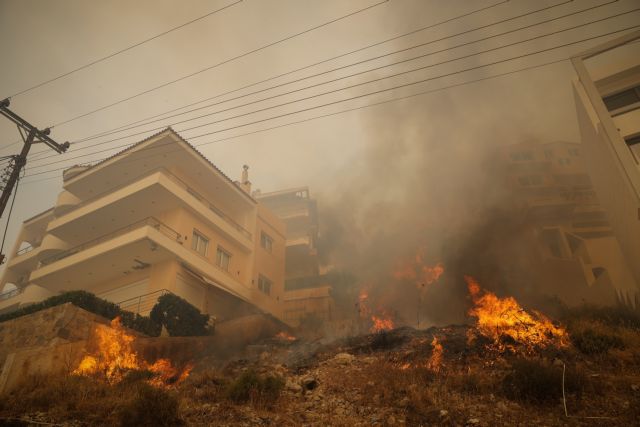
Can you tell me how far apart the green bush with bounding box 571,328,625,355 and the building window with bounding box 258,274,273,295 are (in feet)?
62.3

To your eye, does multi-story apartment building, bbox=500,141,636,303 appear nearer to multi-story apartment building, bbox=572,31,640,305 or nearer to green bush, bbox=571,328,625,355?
multi-story apartment building, bbox=572,31,640,305

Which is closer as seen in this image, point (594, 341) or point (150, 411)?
A: point (150, 411)

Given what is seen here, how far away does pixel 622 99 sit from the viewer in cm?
1867

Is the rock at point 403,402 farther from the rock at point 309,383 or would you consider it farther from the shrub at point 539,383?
the rock at point 309,383

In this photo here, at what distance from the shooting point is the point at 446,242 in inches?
1136

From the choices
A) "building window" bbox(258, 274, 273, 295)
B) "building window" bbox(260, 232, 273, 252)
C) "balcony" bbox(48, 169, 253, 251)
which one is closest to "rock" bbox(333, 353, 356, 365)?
"balcony" bbox(48, 169, 253, 251)

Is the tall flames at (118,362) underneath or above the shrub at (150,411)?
above

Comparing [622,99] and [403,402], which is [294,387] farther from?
[622,99]

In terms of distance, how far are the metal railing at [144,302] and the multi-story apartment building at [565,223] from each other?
24.4 meters

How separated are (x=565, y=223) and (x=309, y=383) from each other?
35752mm

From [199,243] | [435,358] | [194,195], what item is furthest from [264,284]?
[435,358]

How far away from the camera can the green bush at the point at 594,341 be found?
36.9 feet

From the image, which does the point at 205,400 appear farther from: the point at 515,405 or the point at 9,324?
the point at 9,324

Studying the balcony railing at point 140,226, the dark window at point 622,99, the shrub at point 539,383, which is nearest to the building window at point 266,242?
the balcony railing at point 140,226
